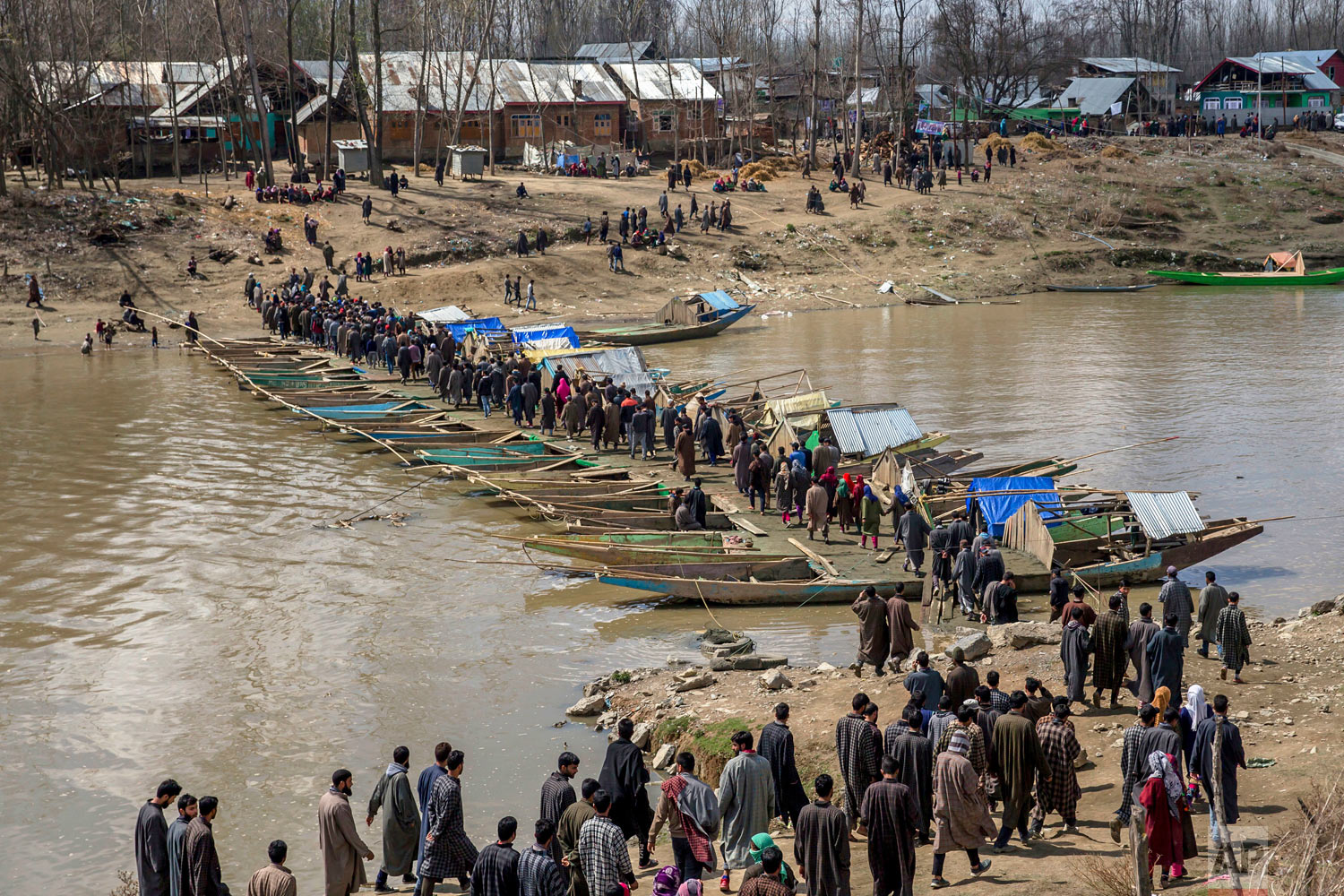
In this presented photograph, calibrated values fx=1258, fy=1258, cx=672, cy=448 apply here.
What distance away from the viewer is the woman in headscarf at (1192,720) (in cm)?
888

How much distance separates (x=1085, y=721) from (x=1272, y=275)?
134ft

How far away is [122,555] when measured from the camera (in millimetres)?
18469

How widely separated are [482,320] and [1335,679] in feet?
82.8

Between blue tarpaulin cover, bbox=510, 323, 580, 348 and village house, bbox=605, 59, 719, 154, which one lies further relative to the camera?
village house, bbox=605, 59, 719, 154

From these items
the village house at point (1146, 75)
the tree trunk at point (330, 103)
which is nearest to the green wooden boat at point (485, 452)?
the tree trunk at point (330, 103)

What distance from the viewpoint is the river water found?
11617 mm

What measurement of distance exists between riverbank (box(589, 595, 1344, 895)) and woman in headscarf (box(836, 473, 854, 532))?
4.17 meters

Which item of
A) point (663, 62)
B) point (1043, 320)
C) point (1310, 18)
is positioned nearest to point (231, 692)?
point (1043, 320)

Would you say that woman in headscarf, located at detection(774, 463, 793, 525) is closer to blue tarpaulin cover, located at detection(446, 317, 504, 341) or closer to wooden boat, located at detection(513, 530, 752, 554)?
wooden boat, located at detection(513, 530, 752, 554)

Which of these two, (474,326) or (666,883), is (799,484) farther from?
(474,326)

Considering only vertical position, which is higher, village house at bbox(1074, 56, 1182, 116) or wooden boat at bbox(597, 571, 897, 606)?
village house at bbox(1074, 56, 1182, 116)

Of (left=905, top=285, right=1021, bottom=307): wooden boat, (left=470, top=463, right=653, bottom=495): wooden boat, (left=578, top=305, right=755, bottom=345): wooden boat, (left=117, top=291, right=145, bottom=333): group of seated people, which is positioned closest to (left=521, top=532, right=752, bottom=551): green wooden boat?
(left=470, top=463, right=653, bottom=495): wooden boat

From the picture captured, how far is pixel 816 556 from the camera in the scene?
16750 mm

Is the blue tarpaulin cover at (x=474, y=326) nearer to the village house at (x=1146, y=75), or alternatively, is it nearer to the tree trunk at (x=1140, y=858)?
the tree trunk at (x=1140, y=858)
